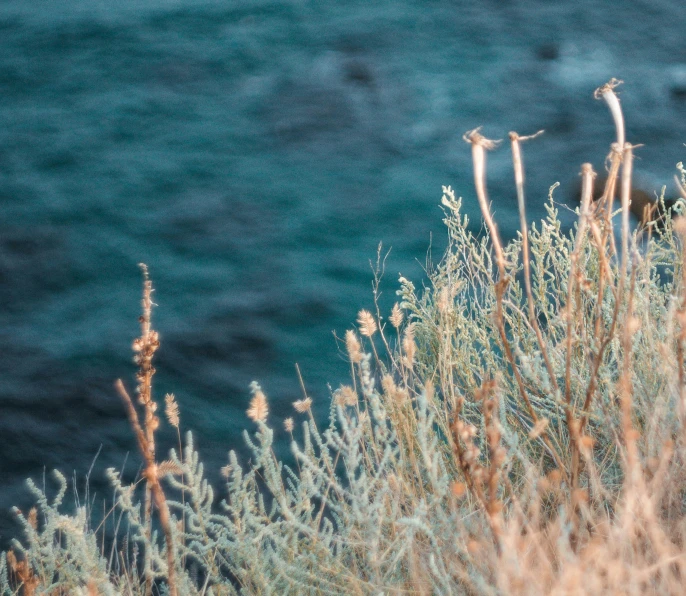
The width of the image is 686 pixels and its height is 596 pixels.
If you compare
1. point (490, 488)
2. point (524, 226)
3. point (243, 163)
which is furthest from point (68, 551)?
point (243, 163)

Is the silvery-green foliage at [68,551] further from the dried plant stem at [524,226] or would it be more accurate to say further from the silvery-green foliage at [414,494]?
the dried plant stem at [524,226]

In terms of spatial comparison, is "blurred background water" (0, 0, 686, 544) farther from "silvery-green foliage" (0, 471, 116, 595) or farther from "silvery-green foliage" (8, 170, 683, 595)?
"silvery-green foliage" (8, 170, 683, 595)

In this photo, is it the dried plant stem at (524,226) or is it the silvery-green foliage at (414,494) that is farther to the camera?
the silvery-green foliage at (414,494)

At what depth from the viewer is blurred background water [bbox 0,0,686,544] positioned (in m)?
5.92

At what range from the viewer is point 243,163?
812 centimetres

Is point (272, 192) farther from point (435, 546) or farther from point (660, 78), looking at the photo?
point (435, 546)

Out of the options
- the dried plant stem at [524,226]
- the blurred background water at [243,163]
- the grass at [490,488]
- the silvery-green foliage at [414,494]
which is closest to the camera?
the grass at [490,488]

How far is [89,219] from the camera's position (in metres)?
7.52

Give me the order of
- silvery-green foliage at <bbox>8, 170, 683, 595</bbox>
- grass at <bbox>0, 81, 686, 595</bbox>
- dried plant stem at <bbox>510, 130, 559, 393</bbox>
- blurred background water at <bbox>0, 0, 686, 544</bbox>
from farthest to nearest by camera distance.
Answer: blurred background water at <bbox>0, 0, 686, 544</bbox>, silvery-green foliage at <bbox>8, 170, 683, 595</bbox>, dried plant stem at <bbox>510, 130, 559, 393</bbox>, grass at <bbox>0, 81, 686, 595</bbox>

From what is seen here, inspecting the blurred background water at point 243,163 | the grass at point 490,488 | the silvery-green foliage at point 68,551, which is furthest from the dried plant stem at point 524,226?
the blurred background water at point 243,163

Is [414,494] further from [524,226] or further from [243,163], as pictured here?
[243,163]

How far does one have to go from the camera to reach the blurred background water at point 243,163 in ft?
19.4

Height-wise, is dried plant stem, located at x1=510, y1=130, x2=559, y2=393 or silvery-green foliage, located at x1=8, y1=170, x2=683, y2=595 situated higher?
dried plant stem, located at x1=510, y1=130, x2=559, y2=393

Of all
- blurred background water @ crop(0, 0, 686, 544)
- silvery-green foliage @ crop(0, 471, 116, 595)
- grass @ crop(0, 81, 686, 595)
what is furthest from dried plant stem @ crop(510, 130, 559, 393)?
blurred background water @ crop(0, 0, 686, 544)
